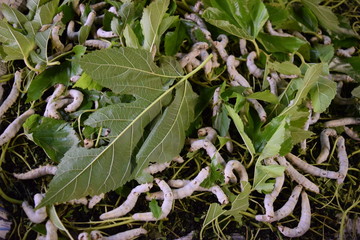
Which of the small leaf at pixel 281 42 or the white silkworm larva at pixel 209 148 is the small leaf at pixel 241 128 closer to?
the white silkworm larva at pixel 209 148

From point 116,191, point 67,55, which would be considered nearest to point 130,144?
point 116,191

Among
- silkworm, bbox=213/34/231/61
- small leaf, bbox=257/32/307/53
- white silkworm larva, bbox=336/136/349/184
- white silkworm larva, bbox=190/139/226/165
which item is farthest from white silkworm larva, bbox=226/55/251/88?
white silkworm larva, bbox=336/136/349/184

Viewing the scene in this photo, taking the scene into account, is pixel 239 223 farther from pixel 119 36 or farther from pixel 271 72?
pixel 119 36

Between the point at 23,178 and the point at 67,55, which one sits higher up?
the point at 67,55

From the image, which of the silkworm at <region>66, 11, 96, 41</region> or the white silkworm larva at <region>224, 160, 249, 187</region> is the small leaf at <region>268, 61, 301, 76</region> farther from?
the silkworm at <region>66, 11, 96, 41</region>

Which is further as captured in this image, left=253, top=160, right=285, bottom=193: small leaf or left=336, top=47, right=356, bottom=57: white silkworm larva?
left=336, top=47, right=356, bottom=57: white silkworm larva
